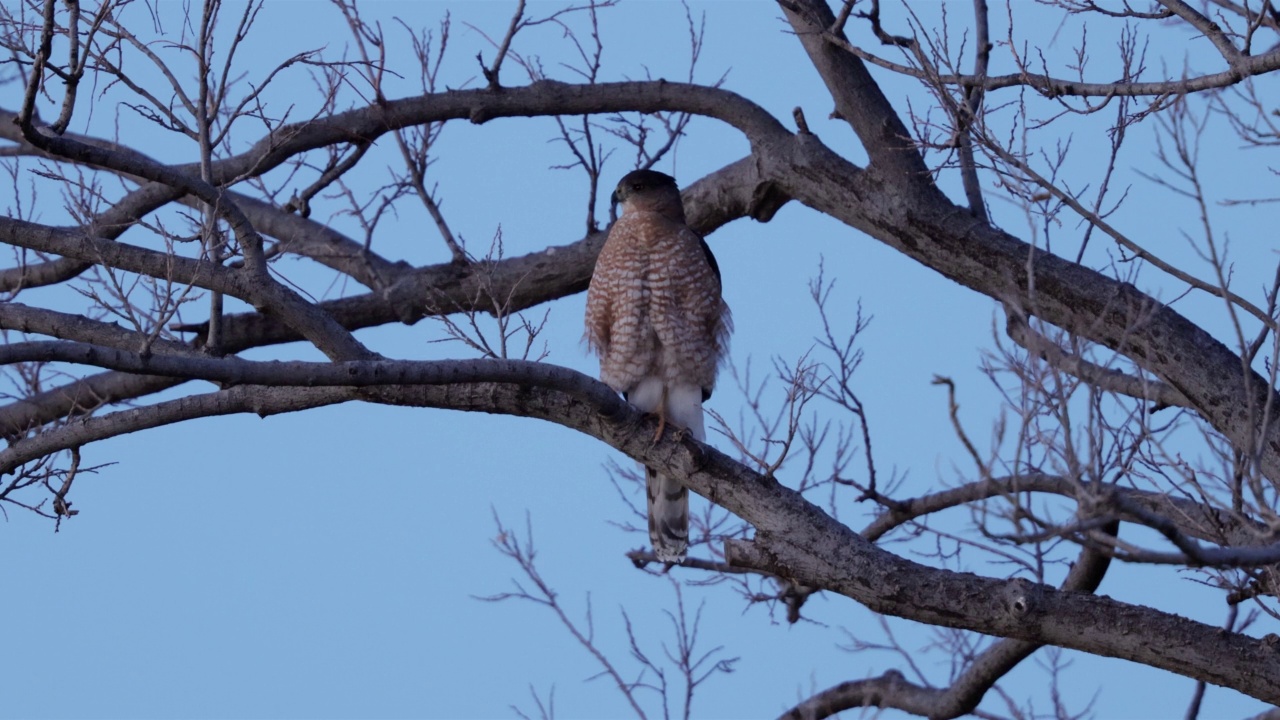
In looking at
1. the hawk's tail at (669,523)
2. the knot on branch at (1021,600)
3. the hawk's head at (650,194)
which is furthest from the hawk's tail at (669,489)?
the knot on branch at (1021,600)

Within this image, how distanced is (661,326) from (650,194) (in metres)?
0.71

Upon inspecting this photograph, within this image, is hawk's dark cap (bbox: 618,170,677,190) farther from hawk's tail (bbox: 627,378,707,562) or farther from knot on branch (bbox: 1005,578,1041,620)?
knot on branch (bbox: 1005,578,1041,620)

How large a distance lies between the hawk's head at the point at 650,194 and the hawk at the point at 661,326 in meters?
0.02

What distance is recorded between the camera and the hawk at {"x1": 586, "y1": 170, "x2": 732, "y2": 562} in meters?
5.77

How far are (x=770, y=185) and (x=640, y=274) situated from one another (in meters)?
0.70

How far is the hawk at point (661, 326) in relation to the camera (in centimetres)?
577

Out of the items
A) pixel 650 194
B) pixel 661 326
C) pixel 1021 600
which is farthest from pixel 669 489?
pixel 1021 600

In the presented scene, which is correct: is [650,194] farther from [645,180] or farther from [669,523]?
[669,523]

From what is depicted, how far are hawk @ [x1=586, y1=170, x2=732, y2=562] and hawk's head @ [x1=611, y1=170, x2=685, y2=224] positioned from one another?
2 centimetres

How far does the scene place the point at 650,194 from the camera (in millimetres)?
6156

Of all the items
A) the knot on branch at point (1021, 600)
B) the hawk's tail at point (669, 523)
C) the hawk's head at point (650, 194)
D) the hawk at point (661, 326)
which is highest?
the hawk's head at point (650, 194)

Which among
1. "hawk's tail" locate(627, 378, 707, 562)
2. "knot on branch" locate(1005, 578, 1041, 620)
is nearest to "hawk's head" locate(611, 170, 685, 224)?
"hawk's tail" locate(627, 378, 707, 562)

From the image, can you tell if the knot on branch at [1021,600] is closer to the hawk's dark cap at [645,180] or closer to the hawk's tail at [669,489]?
the hawk's tail at [669,489]

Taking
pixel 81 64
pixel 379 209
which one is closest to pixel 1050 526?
pixel 81 64
